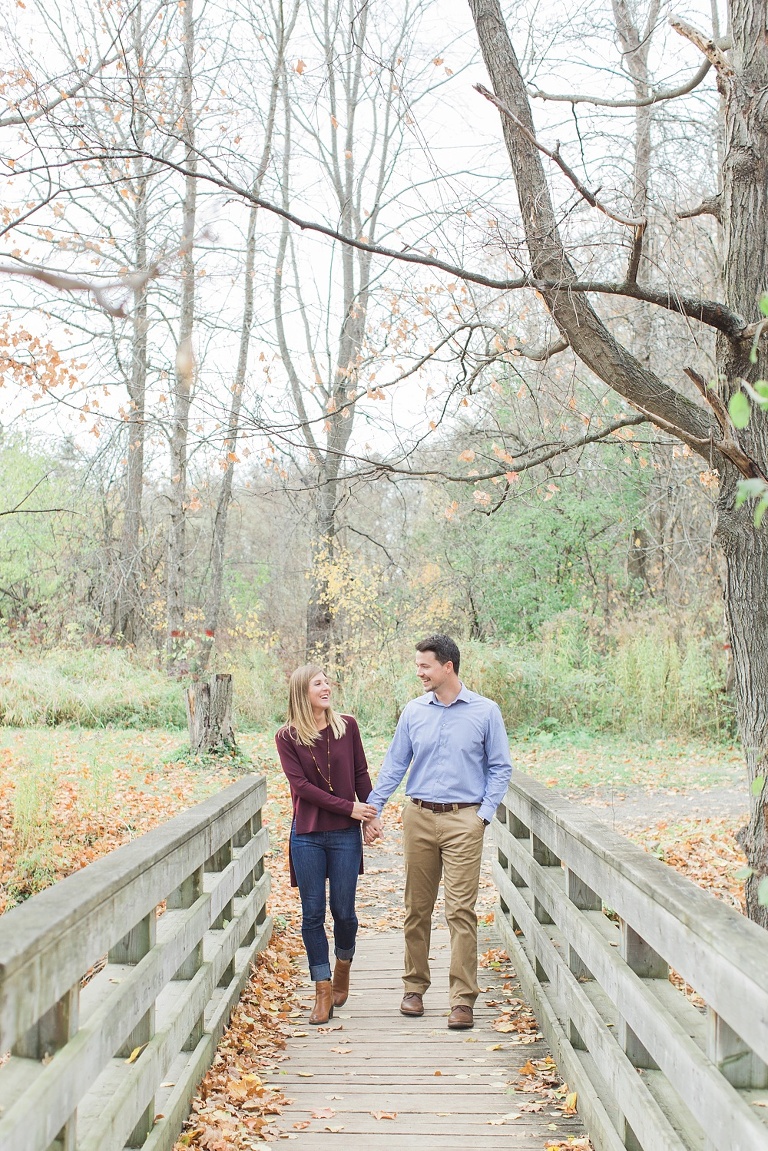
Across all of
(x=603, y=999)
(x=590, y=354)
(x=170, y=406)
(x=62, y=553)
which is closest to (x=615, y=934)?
(x=603, y=999)

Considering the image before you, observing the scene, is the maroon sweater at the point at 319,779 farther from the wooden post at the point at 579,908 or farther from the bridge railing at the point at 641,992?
the wooden post at the point at 579,908

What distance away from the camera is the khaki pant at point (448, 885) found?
525 centimetres

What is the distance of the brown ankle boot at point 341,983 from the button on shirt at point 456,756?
→ 0.94 meters

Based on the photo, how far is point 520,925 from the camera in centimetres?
586

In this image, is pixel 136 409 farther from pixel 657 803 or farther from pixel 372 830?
pixel 372 830

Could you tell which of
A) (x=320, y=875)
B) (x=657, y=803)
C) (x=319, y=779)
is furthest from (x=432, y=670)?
(x=657, y=803)

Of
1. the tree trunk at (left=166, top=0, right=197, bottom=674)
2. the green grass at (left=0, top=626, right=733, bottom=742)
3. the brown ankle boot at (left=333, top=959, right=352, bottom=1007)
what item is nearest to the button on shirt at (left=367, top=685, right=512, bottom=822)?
the brown ankle boot at (left=333, top=959, right=352, bottom=1007)

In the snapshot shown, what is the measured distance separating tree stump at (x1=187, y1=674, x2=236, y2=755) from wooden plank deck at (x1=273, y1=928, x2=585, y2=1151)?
7.83m

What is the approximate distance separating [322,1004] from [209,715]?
8464 millimetres

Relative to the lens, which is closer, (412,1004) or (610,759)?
(412,1004)

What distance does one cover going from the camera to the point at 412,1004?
5469mm

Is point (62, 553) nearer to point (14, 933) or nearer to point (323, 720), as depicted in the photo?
point (323, 720)

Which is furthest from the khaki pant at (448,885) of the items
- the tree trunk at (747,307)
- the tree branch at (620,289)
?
the tree branch at (620,289)

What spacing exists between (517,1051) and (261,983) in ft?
5.79
